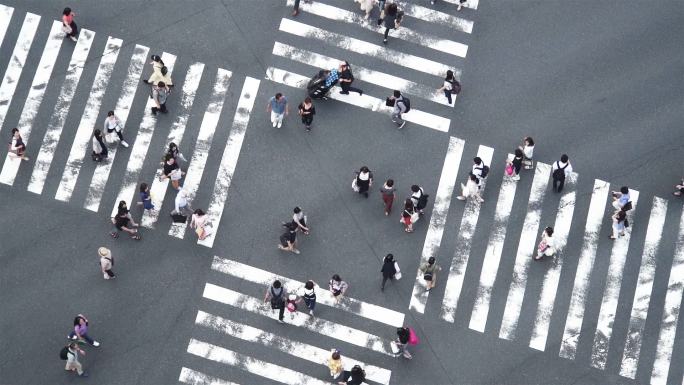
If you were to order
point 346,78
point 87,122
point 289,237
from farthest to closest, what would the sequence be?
point 87,122
point 346,78
point 289,237

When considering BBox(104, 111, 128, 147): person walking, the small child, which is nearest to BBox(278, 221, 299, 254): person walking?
the small child

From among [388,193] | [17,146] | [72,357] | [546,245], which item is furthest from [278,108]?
[72,357]

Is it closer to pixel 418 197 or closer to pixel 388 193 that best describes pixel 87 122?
pixel 388 193

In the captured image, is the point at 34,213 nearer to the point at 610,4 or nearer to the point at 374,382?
the point at 374,382

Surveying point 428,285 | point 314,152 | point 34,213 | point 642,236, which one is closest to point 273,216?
point 314,152

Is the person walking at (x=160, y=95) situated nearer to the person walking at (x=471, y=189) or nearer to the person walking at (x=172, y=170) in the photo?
the person walking at (x=172, y=170)

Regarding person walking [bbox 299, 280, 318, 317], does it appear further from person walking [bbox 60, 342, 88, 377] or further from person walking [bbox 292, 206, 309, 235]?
person walking [bbox 60, 342, 88, 377]
